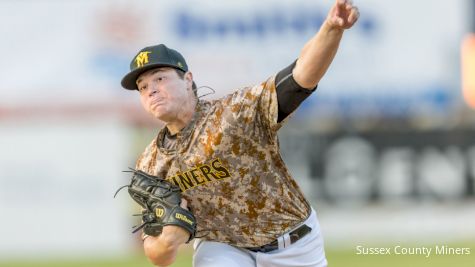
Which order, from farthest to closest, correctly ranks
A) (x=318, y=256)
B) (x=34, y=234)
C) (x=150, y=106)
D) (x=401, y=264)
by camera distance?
(x=34, y=234), (x=401, y=264), (x=318, y=256), (x=150, y=106)

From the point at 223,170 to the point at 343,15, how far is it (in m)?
1.22

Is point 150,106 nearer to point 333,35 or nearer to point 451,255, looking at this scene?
point 333,35

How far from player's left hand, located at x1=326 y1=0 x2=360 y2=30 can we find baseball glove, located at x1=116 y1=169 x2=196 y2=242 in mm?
1424

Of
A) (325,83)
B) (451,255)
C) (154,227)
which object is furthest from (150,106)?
(325,83)

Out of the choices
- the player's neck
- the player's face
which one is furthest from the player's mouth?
the player's neck

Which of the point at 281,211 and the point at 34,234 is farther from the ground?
the point at 34,234

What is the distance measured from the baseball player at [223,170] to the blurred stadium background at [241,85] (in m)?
8.79

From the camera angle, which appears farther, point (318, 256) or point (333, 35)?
point (318, 256)

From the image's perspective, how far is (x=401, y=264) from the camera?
12312 mm

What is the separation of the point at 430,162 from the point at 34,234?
18.3ft

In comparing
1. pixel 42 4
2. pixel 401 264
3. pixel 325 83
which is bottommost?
pixel 401 264

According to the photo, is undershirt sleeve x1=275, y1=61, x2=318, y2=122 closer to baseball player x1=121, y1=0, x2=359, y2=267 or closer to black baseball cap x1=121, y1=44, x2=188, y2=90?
baseball player x1=121, y1=0, x2=359, y2=267

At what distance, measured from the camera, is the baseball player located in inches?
232

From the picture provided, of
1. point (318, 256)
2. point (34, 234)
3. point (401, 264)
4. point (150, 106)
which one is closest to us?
point (150, 106)
